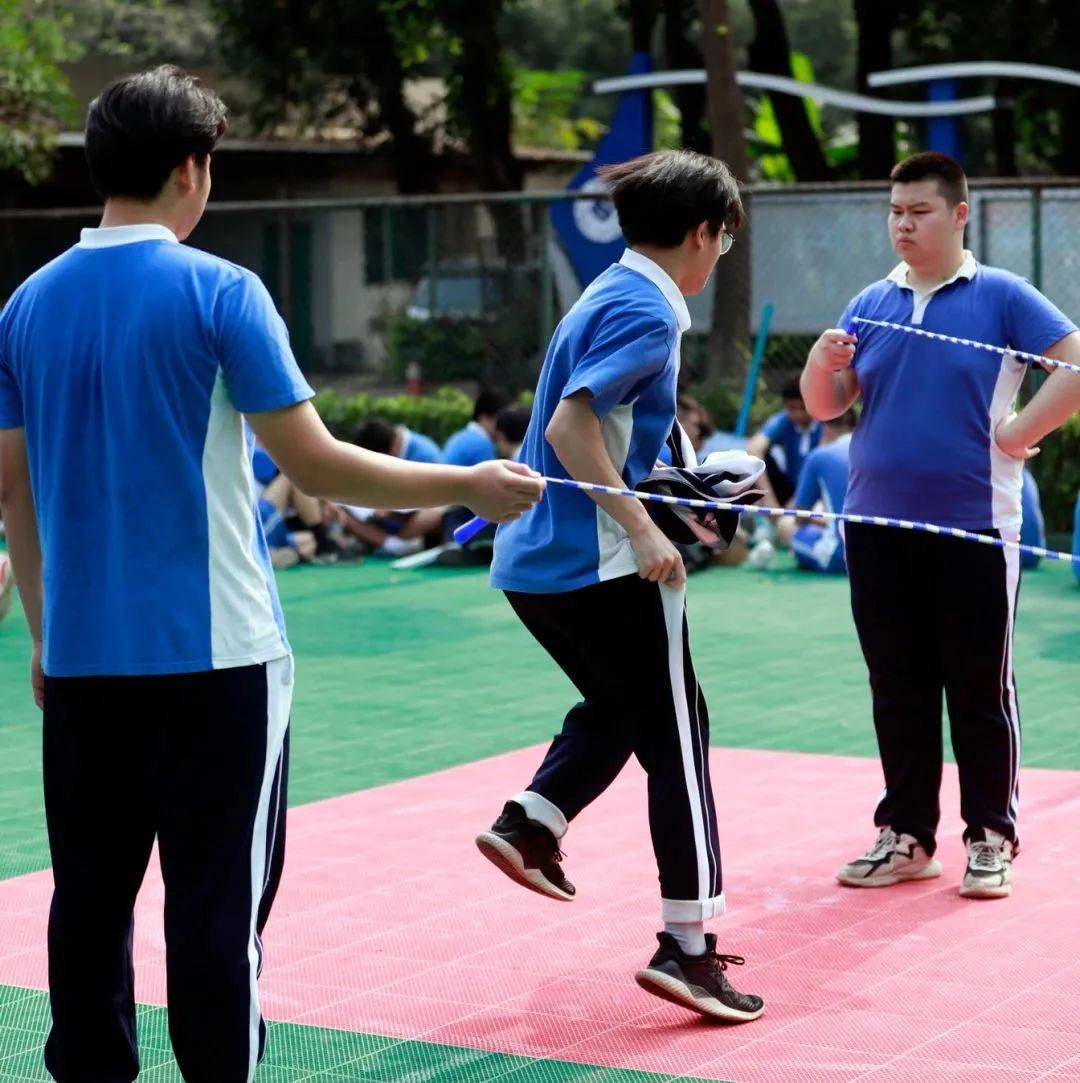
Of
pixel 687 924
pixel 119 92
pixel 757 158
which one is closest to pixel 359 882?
pixel 687 924

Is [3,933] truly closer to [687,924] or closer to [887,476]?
[687,924]

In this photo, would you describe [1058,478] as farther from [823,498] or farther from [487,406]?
[487,406]

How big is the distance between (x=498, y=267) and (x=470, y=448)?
4.78 m

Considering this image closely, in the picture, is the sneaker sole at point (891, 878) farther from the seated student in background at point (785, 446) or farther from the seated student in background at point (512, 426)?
the seated student in background at point (785, 446)

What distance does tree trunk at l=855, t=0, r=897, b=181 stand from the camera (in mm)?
24484

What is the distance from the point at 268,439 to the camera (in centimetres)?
313

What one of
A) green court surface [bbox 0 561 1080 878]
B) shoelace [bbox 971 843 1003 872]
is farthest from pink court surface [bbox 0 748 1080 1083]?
green court surface [bbox 0 561 1080 878]

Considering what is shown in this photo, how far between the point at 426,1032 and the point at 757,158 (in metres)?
27.2

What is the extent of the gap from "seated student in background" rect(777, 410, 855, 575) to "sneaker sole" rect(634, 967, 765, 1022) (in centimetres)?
757

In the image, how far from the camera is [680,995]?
13.7 feet

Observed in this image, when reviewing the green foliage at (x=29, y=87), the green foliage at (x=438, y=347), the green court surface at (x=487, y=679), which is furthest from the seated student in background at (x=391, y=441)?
the green foliage at (x=29, y=87)

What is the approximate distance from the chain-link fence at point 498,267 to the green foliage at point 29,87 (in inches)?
46.5

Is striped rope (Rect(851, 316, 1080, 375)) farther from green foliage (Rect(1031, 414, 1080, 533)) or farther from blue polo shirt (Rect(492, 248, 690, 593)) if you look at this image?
green foliage (Rect(1031, 414, 1080, 533))

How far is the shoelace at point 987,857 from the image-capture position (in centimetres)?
525
